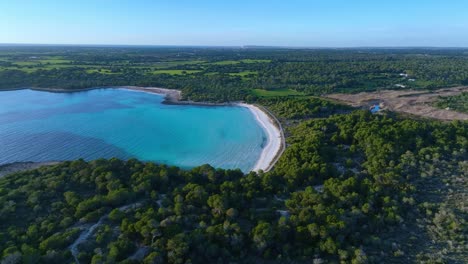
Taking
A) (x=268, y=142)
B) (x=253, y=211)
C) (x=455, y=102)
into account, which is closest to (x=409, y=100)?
(x=455, y=102)

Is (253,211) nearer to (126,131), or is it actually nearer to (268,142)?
(268,142)

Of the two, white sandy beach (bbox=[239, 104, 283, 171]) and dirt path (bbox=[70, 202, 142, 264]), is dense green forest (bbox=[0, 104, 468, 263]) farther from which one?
white sandy beach (bbox=[239, 104, 283, 171])

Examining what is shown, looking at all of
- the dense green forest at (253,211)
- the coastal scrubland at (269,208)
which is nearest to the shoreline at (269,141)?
the coastal scrubland at (269,208)

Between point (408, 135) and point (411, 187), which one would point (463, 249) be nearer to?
point (411, 187)

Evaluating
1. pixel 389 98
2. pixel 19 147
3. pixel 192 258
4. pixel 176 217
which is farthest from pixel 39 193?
pixel 389 98

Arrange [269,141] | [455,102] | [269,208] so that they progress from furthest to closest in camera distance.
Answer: [455,102] < [269,141] < [269,208]

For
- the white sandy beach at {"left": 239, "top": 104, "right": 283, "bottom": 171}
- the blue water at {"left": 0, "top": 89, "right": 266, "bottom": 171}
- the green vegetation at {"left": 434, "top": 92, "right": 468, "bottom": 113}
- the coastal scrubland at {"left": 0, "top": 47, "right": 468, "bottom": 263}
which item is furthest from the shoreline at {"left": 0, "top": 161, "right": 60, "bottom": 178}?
the green vegetation at {"left": 434, "top": 92, "right": 468, "bottom": 113}

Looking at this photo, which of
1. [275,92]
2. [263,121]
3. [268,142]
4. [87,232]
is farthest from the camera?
[275,92]
